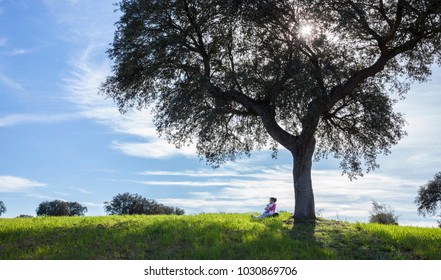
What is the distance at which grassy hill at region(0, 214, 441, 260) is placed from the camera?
1598 cm

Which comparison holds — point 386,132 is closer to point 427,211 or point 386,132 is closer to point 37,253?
point 37,253

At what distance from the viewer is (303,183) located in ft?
78.4

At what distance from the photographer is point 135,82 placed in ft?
92.2

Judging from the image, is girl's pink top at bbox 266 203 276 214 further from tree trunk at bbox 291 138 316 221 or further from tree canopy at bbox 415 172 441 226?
tree canopy at bbox 415 172 441 226

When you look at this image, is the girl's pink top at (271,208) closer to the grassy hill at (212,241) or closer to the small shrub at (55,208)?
the grassy hill at (212,241)

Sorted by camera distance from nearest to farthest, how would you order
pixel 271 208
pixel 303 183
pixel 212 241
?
1. pixel 212 241
2. pixel 303 183
3. pixel 271 208

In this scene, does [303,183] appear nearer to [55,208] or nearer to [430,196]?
[430,196]

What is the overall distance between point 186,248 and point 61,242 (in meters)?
5.81

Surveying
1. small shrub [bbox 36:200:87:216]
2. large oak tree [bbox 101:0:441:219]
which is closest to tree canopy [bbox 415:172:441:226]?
large oak tree [bbox 101:0:441:219]

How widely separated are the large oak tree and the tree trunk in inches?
2.2

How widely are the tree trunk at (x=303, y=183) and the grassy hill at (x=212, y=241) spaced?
1.50 m

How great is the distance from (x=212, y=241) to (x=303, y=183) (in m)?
8.43

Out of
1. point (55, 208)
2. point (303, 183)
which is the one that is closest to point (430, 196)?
point (303, 183)
